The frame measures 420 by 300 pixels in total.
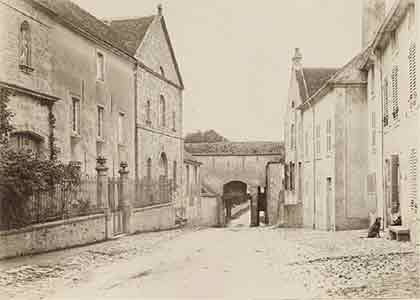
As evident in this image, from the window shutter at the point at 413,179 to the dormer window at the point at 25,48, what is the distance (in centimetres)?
878

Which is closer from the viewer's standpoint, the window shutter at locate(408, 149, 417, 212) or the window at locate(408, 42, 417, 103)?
the window at locate(408, 42, 417, 103)

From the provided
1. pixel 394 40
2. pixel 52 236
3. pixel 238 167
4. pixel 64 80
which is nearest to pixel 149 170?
pixel 64 80

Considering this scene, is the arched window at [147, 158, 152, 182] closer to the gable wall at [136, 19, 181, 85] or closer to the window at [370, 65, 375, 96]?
the gable wall at [136, 19, 181, 85]

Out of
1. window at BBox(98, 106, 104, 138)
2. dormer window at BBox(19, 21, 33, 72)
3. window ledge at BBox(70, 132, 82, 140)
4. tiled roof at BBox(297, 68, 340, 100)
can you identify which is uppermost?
tiled roof at BBox(297, 68, 340, 100)

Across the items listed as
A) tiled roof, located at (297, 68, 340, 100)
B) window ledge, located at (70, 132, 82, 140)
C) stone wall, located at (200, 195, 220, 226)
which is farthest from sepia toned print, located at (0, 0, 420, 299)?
stone wall, located at (200, 195, 220, 226)

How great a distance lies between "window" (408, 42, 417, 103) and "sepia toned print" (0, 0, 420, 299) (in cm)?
7

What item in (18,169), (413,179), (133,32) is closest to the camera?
(18,169)

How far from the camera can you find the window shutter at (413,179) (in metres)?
12.3

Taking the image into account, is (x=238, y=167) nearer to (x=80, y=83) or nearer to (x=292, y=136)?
(x=292, y=136)

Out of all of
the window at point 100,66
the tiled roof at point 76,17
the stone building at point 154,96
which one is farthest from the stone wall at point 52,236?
the tiled roof at point 76,17

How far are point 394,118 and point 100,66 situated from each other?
323 inches

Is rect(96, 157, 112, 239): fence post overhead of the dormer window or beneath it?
beneath

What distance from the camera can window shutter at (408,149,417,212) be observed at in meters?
12.3

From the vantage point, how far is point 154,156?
2102 cm
